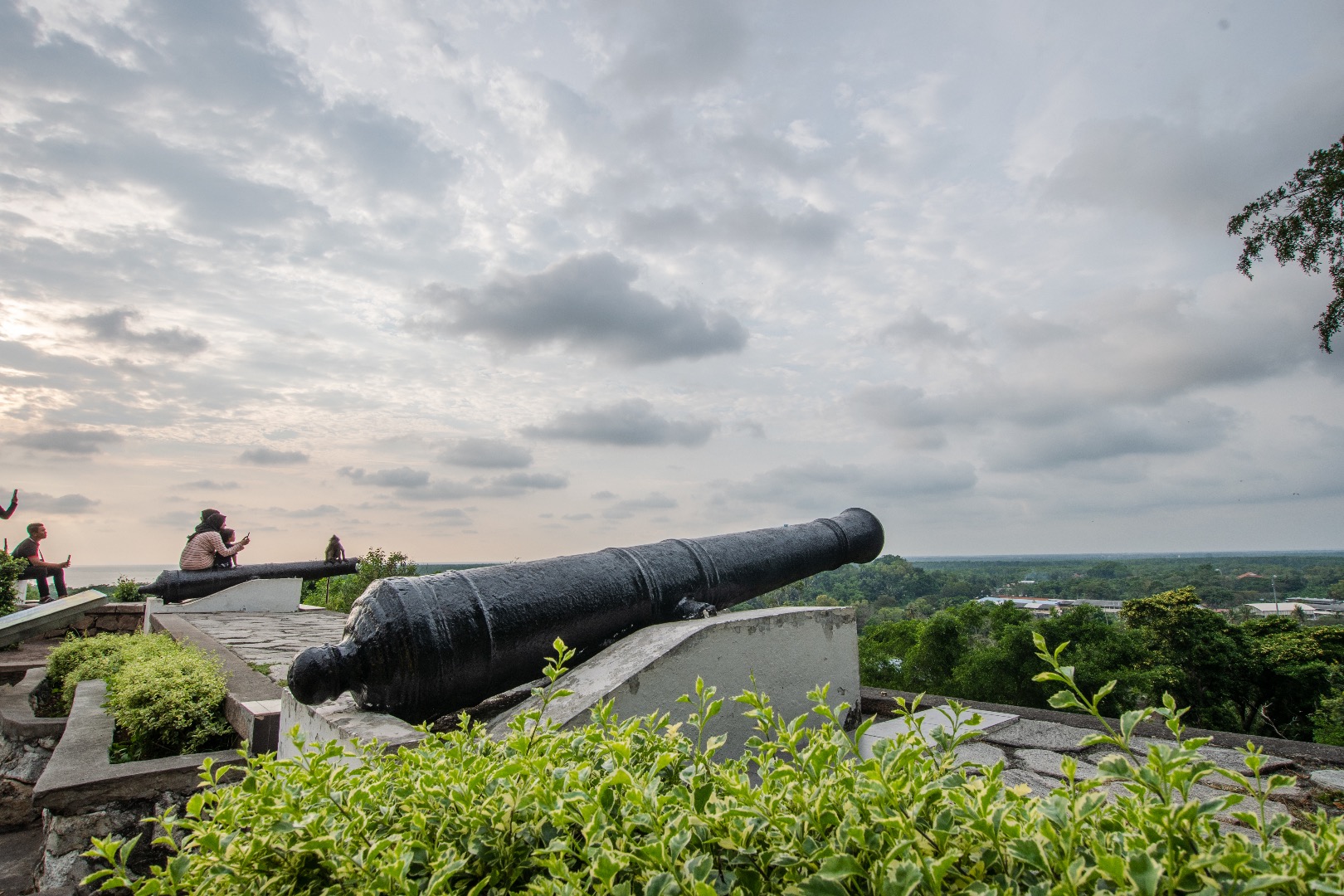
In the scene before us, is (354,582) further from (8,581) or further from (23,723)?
(23,723)

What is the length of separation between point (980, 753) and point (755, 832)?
10.8 feet

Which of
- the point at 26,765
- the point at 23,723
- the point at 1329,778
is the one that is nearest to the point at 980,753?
the point at 1329,778

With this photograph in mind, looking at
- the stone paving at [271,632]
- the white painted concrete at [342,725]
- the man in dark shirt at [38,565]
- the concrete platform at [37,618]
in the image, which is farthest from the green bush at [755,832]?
the man in dark shirt at [38,565]

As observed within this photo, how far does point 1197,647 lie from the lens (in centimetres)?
801

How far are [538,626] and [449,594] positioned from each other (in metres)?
0.48

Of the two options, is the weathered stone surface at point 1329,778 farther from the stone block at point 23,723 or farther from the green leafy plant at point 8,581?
the green leafy plant at point 8,581

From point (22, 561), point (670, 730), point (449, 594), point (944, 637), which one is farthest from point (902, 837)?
point (22, 561)

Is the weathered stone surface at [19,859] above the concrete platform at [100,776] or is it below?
below

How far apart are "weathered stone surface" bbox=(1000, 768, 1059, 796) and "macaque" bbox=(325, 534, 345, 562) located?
45.4 ft

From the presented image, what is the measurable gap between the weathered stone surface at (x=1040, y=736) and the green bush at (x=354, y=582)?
12846 mm

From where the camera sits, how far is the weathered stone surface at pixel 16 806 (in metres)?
4.90

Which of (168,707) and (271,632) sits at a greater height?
(168,707)

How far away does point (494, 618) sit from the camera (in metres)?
3.44

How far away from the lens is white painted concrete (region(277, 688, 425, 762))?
2.89 metres
